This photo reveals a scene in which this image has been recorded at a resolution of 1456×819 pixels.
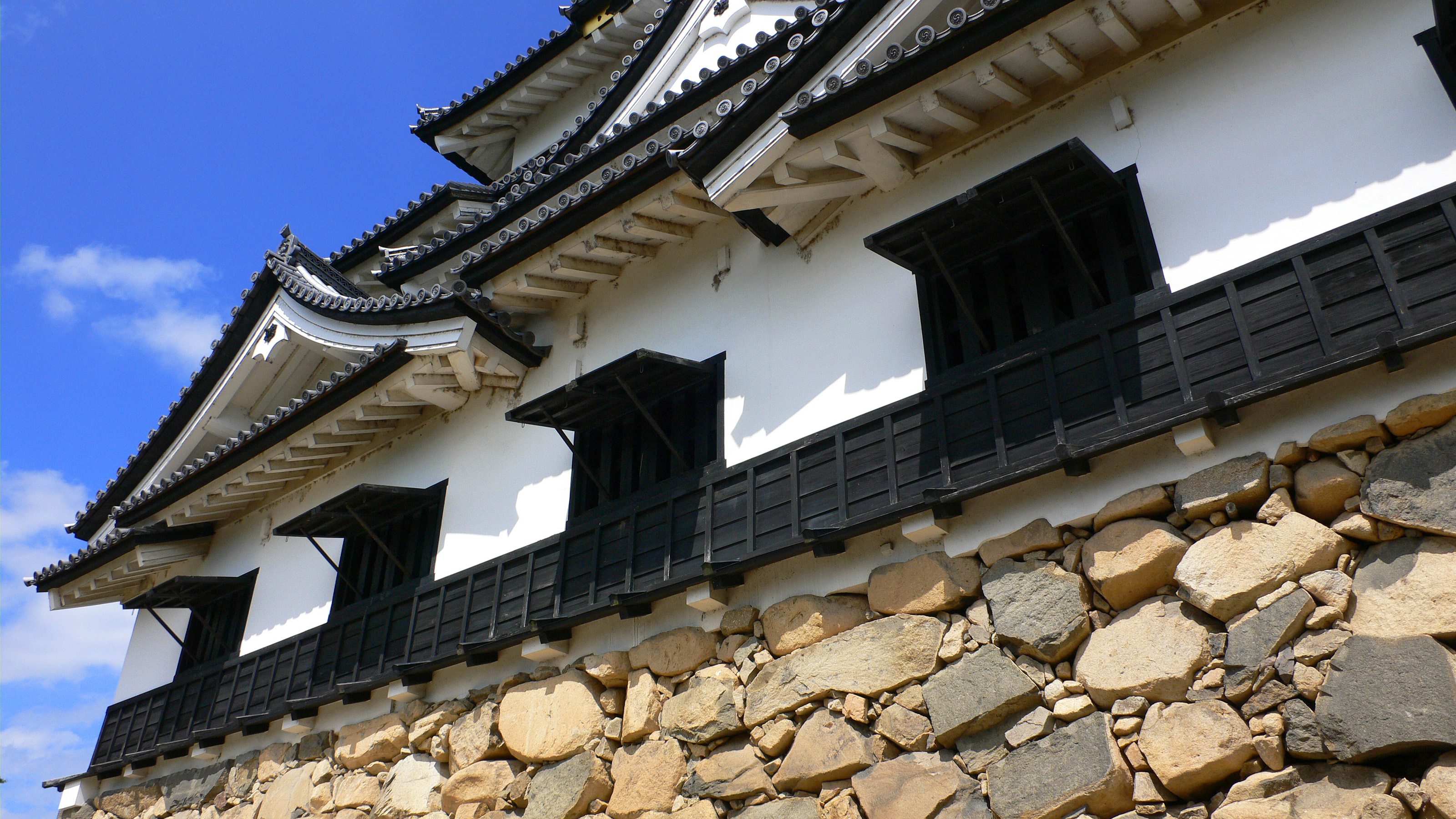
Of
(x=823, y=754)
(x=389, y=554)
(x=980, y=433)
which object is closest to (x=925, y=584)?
(x=980, y=433)

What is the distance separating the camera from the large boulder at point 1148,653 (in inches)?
216

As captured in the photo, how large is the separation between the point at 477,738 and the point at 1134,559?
584 cm

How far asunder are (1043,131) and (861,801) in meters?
5.08

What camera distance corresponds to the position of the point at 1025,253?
741cm

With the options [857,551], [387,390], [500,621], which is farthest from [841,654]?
[387,390]

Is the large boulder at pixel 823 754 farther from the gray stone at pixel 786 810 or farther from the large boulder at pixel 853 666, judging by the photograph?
the large boulder at pixel 853 666

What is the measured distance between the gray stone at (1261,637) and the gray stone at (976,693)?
3.56 feet

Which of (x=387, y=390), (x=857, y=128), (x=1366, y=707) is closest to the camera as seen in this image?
(x=1366, y=707)

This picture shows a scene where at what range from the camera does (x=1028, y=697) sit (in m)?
5.96

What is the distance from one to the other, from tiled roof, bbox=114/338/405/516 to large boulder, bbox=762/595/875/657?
543 centimetres

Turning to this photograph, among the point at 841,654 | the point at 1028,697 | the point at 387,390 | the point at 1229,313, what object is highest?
the point at 387,390

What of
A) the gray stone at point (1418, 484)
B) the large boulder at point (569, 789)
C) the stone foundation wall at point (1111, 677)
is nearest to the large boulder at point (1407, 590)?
the stone foundation wall at point (1111, 677)

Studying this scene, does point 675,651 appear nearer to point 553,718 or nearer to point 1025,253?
point 553,718

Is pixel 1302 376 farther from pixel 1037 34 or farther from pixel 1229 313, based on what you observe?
pixel 1037 34
